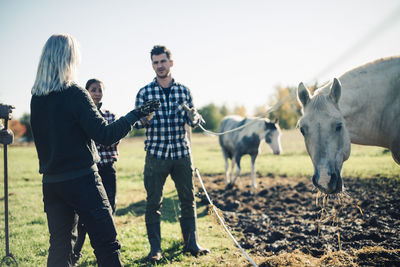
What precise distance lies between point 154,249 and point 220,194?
4.39 metres

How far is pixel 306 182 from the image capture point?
8398 mm

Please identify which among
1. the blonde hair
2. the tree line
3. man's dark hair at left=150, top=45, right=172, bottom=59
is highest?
man's dark hair at left=150, top=45, right=172, bottom=59

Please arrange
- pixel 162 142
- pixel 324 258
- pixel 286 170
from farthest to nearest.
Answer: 1. pixel 286 170
2. pixel 162 142
3. pixel 324 258

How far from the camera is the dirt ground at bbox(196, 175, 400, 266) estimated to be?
2975 mm

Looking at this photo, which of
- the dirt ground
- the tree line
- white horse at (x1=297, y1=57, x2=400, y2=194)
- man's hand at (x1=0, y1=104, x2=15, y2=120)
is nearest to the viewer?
white horse at (x1=297, y1=57, x2=400, y2=194)

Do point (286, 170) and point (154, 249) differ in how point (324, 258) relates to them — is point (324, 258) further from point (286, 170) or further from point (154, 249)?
point (286, 170)

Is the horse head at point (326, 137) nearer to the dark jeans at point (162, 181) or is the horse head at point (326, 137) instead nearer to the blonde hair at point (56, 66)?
the dark jeans at point (162, 181)

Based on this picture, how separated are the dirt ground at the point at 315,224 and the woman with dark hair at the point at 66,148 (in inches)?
75.2

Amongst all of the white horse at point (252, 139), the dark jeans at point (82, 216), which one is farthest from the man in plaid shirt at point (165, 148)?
the white horse at point (252, 139)

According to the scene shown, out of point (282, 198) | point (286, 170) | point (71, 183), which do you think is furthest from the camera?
point (286, 170)

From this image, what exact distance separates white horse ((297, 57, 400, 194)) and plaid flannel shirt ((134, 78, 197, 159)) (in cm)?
155

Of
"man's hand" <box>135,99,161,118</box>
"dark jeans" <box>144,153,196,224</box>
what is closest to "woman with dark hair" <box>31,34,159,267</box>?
→ "man's hand" <box>135,99,161,118</box>

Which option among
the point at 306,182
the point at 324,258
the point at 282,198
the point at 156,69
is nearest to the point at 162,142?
the point at 156,69

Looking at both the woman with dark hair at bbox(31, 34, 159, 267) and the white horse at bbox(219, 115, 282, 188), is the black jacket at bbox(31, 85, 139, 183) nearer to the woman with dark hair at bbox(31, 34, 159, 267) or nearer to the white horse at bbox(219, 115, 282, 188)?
the woman with dark hair at bbox(31, 34, 159, 267)
